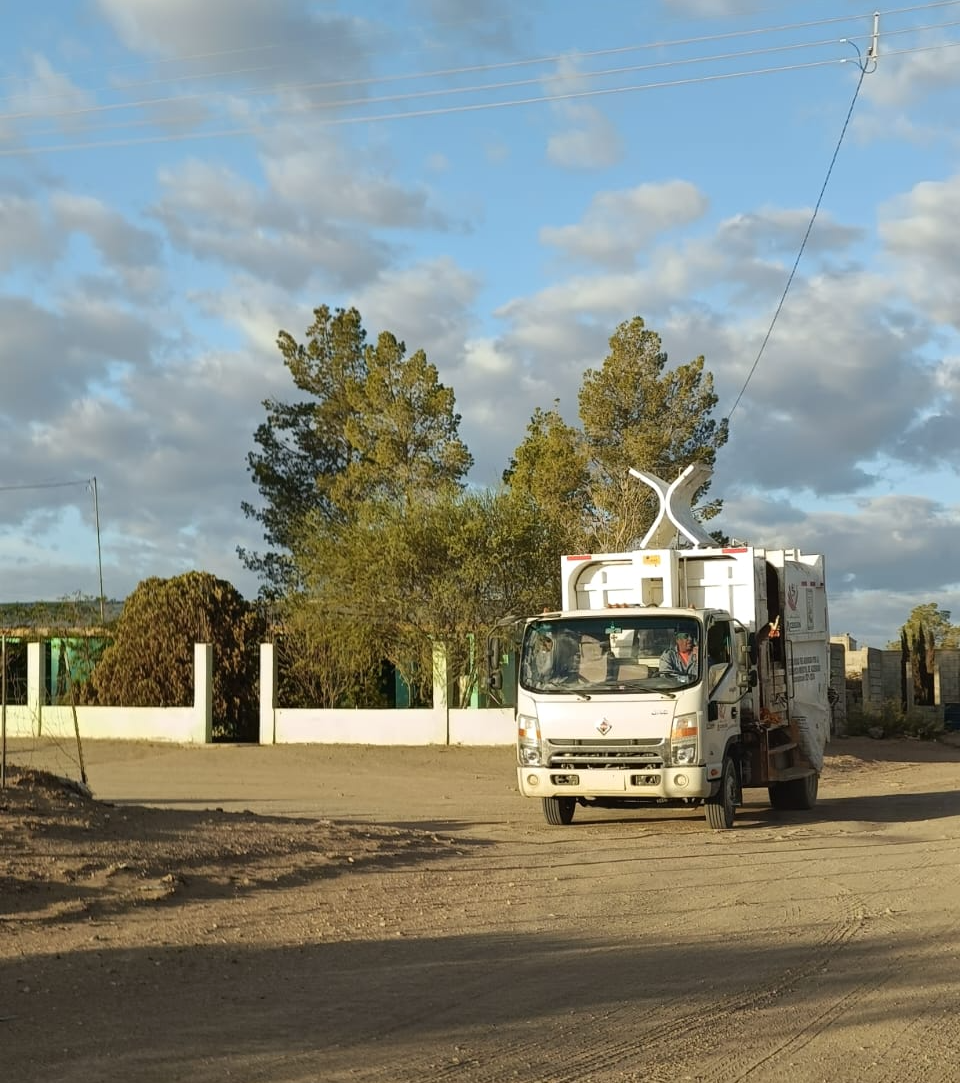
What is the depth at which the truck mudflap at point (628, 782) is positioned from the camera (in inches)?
591

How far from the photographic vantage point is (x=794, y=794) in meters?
18.5

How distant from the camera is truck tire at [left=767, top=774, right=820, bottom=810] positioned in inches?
725

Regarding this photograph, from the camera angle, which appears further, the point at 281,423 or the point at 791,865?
the point at 281,423

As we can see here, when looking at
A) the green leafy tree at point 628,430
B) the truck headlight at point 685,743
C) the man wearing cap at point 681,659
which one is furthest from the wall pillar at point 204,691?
the truck headlight at point 685,743

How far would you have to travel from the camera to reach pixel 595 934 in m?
9.73

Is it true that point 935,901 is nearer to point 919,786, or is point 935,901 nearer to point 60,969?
point 60,969

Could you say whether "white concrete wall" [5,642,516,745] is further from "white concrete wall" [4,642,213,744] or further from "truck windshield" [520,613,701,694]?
"truck windshield" [520,613,701,694]

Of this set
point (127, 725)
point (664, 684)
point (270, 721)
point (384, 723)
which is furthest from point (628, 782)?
point (127, 725)

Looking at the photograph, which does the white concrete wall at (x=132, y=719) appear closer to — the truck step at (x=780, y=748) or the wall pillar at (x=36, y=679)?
the wall pillar at (x=36, y=679)

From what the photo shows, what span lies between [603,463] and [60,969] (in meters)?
32.3

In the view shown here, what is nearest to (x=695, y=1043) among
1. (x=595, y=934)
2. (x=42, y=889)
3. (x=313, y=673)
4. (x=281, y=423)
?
(x=595, y=934)

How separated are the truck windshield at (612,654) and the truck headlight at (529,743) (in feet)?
1.23

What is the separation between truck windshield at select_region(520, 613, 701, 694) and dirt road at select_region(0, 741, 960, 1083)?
66.8 inches

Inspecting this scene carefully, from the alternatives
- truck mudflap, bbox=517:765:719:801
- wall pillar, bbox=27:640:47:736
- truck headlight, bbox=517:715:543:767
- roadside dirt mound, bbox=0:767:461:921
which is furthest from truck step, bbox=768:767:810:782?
wall pillar, bbox=27:640:47:736
